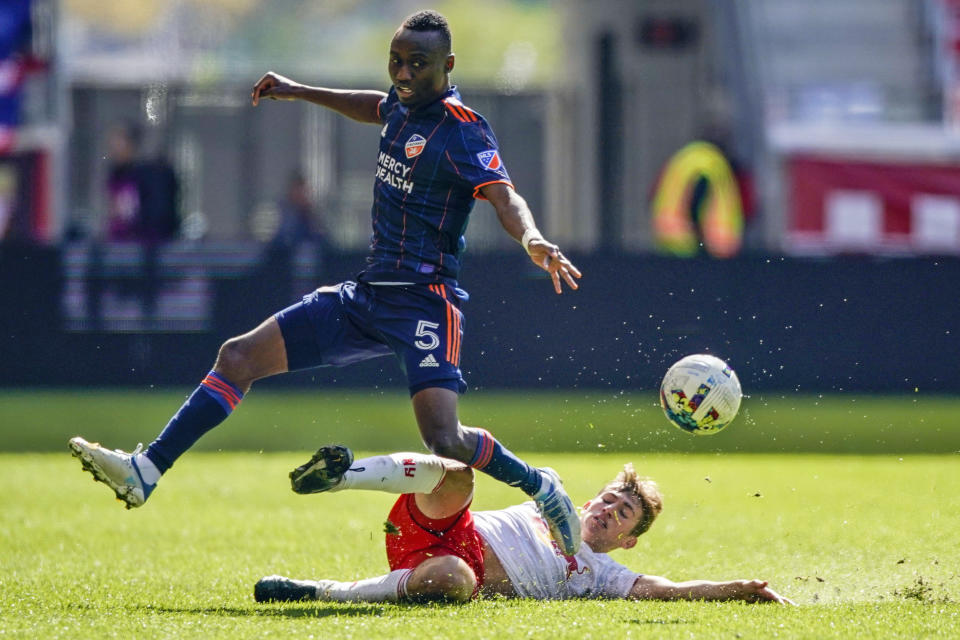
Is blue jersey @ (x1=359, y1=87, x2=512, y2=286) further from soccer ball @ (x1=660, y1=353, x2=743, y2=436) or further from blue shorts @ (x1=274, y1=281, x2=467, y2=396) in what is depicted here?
soccer ball @ (x1=660, y1=353, x2=743, y2=436)

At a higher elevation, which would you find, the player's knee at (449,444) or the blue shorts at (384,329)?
the blue shorts at (384,329)

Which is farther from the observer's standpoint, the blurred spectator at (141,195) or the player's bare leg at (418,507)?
the blurred spectator at (141,195)

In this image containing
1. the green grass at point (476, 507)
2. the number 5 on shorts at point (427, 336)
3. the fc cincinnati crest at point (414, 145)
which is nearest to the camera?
the green grass at point (476, 507)

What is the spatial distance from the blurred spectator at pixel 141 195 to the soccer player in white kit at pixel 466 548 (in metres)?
9.84

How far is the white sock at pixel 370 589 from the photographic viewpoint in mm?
5590

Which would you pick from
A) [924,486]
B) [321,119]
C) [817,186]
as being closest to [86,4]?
[321,119]

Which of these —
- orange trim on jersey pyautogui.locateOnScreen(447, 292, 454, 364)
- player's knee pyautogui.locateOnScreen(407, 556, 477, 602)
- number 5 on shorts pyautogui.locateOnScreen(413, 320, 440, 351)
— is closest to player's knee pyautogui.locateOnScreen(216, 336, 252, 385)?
number 5 on shorts pyautogui.locateOnScreen(413, 320, 440, 351)

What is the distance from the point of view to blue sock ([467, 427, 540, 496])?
567 cm

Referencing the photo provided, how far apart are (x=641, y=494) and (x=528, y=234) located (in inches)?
48.8

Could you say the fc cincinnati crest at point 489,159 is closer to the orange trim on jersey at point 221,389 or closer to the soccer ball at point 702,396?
the soccer ball at point 702,396

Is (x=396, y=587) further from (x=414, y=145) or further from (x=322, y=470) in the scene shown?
(x=414, y=145)

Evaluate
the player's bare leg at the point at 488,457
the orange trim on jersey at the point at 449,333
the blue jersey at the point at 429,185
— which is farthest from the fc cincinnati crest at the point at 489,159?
the player's bare leg at the point at 488,457

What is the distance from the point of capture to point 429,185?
598 cm

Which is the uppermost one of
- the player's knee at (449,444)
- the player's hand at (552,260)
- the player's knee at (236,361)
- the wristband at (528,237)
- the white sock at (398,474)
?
the wristband at (528,237)
